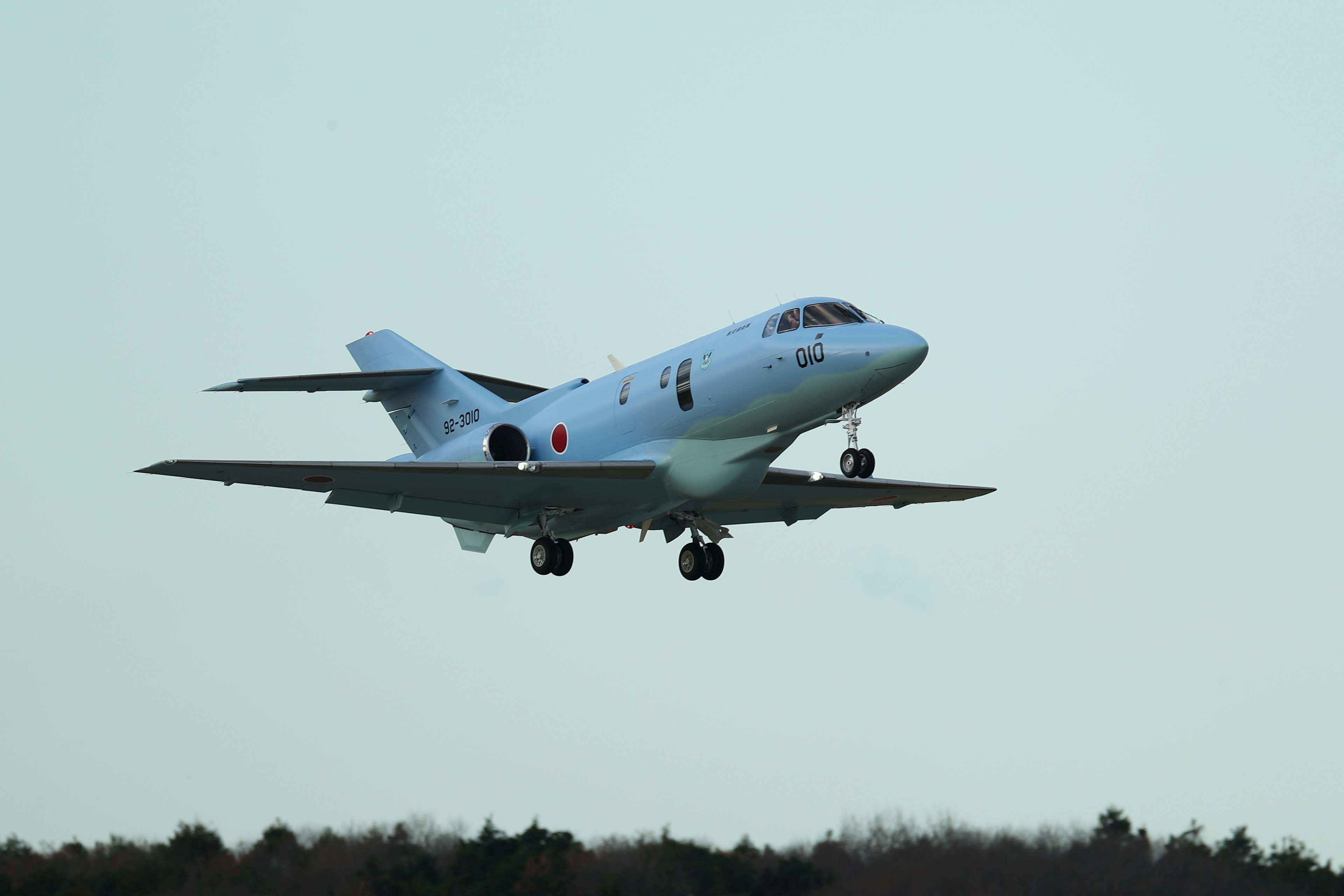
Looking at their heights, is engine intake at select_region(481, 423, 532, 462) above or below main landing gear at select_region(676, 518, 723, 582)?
above

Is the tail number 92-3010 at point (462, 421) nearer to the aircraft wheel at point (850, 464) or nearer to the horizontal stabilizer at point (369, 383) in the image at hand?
the horizontal stabilizer at point (369, 383)

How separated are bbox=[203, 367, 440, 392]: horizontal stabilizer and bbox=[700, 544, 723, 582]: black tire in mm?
7925

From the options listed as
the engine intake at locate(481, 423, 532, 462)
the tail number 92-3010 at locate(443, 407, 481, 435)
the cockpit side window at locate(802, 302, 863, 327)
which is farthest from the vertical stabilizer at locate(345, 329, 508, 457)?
the cockpit side window at locate(802, 302, 863, 327)

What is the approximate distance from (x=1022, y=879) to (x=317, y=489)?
2457 centimetres

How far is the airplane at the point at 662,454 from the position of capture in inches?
841

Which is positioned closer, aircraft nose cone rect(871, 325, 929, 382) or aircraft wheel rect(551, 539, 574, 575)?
aircraft nose cone rect(871, 325, 929, 382)

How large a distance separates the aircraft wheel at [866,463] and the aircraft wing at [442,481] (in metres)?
3.98

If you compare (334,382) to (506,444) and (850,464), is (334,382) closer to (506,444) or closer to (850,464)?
(506,444)

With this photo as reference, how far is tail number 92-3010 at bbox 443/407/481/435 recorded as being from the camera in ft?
92.5

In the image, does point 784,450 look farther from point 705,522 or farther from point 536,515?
point 536,515

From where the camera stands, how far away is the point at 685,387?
75.3ft

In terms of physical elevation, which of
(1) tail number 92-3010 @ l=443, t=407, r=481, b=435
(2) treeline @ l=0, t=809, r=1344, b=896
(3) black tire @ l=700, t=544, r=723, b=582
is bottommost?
(2) treeline @ l=0, t=809, r=1344, b=896

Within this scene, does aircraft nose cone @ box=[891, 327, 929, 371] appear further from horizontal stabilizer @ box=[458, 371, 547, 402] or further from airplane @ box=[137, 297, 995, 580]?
horizontal stabilizer @ box=[458, 371, 547, 402]

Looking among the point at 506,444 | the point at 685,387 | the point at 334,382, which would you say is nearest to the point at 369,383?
the point at 334,382
